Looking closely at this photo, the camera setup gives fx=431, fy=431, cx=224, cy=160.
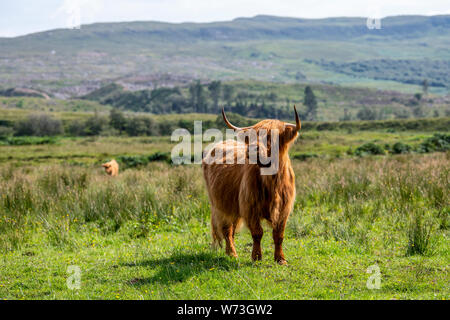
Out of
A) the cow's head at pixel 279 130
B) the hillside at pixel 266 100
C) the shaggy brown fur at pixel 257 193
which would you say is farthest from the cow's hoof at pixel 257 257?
the hillside at pixel 266 100

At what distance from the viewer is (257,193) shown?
5.34 metres

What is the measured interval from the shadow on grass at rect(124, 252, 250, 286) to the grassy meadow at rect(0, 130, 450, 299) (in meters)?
A: 0.02

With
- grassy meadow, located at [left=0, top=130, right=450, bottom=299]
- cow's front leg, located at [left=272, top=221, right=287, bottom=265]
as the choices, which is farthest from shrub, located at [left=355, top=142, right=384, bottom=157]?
cow's front leg, located at [left=272, top=221, right=287, bottom=265]

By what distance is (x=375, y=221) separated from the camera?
289 inches

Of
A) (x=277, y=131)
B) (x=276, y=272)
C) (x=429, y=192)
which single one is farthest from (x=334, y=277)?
(x=429, y=192)

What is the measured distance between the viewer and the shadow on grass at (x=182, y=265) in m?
5.10

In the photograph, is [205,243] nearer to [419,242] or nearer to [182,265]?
[182,265]

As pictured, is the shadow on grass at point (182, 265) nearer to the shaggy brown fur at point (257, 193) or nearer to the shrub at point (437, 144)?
the shaggy brown fur at point (257, 193)

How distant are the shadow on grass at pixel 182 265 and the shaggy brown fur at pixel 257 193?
36 cm

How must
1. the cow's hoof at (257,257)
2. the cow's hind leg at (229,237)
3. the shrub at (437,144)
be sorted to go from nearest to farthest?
1. the cow's hoof at (257,257)
2. the cow's hind leg at (229,237)
3. the shrub at (437,144)

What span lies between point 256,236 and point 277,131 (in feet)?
4.59

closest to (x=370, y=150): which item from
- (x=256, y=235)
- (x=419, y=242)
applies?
(x=419, y=242)

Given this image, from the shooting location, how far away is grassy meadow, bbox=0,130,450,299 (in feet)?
15.6
